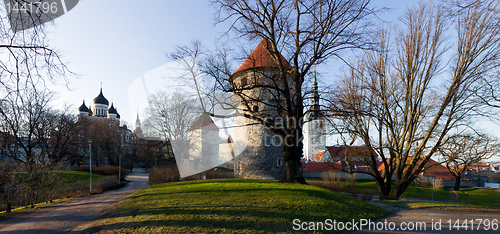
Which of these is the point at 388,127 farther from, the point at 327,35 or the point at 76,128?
the point at 76,128

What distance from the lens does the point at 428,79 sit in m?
13.3

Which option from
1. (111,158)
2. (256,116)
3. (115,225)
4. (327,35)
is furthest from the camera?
(111,158)

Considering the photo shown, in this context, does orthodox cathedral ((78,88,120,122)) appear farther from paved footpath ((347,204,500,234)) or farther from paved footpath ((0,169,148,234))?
paved footpath ((347,204,500,234))

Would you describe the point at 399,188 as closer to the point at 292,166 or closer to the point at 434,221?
the point at 292,166

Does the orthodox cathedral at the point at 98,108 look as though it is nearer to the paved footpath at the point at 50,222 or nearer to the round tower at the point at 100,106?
the round tower at the point at 100,106

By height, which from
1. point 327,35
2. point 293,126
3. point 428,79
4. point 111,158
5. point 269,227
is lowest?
point 111,158

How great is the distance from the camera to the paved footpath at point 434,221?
599cm

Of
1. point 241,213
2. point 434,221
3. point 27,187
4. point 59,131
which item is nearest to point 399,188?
point 434,221

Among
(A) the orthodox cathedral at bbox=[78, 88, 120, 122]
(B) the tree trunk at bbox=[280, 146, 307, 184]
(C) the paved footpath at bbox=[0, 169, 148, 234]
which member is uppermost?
(A) the orthodox cathedral at bbox=[78, 88, 120, 122]

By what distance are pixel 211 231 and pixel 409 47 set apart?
44.4 feet

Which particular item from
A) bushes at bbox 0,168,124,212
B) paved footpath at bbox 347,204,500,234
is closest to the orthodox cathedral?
bushes at bbox 0,168,124,212

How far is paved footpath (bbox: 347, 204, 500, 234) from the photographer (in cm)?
599

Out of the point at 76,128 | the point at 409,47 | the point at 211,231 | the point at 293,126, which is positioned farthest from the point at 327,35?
the point at 76,128

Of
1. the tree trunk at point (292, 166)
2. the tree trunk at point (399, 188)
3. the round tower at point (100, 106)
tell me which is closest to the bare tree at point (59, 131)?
the tree trunk at point (292, 166)
